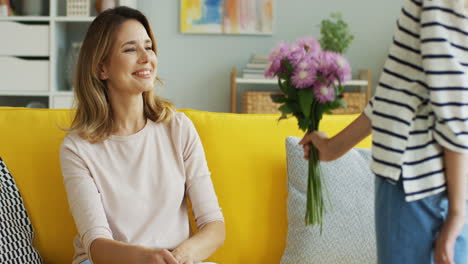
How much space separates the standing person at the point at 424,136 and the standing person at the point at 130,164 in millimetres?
653

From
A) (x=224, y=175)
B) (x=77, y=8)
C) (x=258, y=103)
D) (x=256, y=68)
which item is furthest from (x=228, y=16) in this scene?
(x=224, y=175)

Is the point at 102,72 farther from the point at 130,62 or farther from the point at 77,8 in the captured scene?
the point at 77,8

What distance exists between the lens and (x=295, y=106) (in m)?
1.00

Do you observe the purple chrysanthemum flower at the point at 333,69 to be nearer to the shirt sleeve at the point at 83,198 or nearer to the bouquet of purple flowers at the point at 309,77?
the bouquet of purple flowers at the point at 309,77

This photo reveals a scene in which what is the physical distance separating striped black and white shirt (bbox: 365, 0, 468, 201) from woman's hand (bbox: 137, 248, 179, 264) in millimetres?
632

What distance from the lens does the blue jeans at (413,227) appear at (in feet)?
2.86

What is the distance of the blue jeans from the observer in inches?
34.3

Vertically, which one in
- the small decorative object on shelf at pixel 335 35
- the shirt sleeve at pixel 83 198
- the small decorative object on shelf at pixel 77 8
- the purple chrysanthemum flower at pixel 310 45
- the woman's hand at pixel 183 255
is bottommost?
the woman's hand at pixel 183 255

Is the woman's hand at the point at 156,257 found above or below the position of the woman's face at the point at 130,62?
below

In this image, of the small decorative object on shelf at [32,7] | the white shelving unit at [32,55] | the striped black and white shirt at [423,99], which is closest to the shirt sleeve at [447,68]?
the striped black and white shirt at [423,99]

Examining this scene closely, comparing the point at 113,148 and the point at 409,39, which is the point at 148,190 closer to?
the point at 113,148

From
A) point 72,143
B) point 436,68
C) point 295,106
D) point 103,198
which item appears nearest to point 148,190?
point 103,198

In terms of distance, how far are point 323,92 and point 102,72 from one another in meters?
0.88

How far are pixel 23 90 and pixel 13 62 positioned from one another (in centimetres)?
20
